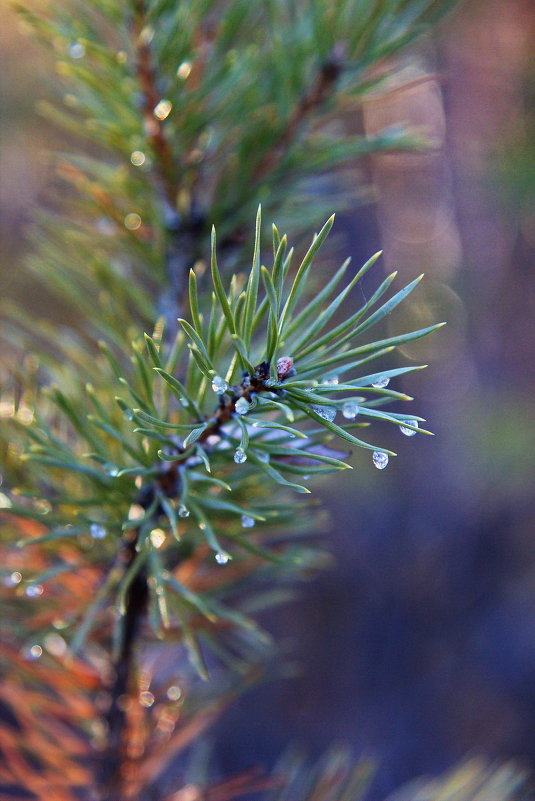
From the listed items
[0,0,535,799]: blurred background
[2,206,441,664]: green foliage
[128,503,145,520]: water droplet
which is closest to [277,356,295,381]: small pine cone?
[2,206,441,664]: green foliage

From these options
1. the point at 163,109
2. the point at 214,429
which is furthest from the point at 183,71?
the point at 214,429

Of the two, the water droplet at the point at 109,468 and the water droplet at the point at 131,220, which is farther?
the water droplet at the point at 131,220

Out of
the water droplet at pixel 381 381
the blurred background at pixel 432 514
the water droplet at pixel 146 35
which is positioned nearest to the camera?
the water droplet at pixel 381 381

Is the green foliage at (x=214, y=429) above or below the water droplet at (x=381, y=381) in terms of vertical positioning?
below

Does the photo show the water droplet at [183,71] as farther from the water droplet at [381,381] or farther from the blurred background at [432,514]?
the blurred background at [432,514]

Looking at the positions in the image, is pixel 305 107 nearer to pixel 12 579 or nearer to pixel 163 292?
pixel 163 292

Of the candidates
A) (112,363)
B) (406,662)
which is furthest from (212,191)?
(406,662)

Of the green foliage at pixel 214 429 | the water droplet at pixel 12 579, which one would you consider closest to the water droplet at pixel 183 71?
the green foliage at pixel 214 429
